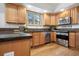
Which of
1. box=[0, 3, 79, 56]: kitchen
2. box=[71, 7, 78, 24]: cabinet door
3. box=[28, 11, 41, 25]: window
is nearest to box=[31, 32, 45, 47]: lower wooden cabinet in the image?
box=[0, 3, 79, 56]: kitchen

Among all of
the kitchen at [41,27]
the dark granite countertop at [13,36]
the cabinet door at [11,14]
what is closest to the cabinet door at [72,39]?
the kitchen at [41,27]

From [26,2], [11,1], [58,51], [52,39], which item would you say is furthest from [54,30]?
[11,1]

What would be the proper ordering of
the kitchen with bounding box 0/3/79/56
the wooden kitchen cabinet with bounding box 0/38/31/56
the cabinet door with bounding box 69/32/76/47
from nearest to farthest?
the wooden kitchen cabinet with bounding box 0/38/31/56
the kitchen with bounding box 0/3/79/56
the cabinet door with bounding box 69/32/76/47

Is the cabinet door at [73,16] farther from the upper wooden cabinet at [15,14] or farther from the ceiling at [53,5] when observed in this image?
the upper wooden cabinet at [15,14]

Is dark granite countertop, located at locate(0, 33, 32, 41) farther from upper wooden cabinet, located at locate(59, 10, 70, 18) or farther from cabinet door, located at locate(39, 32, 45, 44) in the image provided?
upper wooden cabinet, located at locate(59, 10, 70, 18)

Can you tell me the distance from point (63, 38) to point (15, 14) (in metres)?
0.56

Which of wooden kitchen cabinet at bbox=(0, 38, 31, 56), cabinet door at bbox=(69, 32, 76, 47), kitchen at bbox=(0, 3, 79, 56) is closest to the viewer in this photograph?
wooden kitchen cabinet at bbox=(0, 38, 31, 56)

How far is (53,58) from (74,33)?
0.33 metres

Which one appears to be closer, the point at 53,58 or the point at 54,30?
the point at 53,58

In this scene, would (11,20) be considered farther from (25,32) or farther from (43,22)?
(43,22)

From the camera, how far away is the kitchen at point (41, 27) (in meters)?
0.89

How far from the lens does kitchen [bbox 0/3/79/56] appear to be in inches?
35.0

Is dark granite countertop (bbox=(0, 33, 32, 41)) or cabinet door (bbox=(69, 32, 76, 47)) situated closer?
dark granite countertop (bbox=(0, 33, 32, 41))

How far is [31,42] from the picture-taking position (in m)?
1.04
